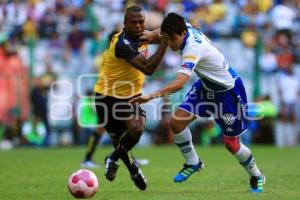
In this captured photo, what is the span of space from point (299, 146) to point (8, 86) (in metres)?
9.79

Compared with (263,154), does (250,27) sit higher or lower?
higher

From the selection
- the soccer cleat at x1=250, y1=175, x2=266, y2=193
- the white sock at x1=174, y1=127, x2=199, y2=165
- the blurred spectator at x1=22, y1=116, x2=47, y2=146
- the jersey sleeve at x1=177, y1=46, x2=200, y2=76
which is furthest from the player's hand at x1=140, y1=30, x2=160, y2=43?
the blurred spectator at x1=22, y1=116, x2=47, y2=146

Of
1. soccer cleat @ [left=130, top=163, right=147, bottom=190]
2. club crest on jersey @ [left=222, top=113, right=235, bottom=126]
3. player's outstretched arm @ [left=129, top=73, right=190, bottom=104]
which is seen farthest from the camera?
soccer cleat @ [left=130, top=163, right=147, bottom=190]

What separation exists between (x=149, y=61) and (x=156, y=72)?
14.2 m

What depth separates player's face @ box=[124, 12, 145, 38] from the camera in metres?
11.2

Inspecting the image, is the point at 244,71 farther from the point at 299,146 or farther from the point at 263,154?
the point at 263,154

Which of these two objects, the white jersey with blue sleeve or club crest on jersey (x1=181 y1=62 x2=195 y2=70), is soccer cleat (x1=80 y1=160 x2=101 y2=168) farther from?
club crest on jersey (x1=181 y1=62 x2=195 y2=70)

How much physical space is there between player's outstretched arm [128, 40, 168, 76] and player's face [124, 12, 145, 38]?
1.45ft

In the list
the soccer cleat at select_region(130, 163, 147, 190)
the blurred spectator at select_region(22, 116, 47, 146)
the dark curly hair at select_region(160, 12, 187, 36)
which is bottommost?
the blurred spectator at select_region(22, 116, 47, 146)

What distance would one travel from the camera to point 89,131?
2520 cm

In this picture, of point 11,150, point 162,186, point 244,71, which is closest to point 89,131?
→ point 11,150

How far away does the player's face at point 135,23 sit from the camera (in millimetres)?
11172

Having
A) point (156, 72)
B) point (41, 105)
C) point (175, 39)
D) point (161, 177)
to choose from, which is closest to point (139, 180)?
point (175, 39)

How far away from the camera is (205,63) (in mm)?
10680
